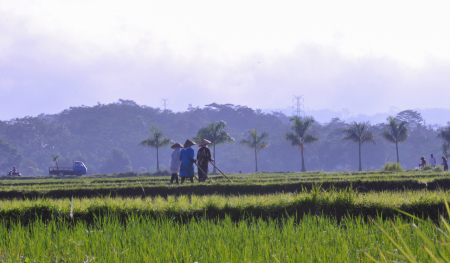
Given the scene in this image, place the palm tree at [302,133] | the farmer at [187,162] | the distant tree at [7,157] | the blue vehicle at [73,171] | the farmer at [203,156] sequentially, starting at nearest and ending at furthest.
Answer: the farmer at [187,162]
the farmer at [203,156]
the blue vehicle at [73,171]
the palm tree at [302,133]
the distant tree at [7,157]

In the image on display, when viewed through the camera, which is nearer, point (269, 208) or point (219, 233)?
point (219, 233)

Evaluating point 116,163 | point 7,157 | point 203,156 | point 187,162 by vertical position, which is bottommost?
point 116,163

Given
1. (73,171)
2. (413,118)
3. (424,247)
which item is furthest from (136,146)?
(424,247)

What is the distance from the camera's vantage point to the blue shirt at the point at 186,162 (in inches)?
542

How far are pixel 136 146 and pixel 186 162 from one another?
81895 mm

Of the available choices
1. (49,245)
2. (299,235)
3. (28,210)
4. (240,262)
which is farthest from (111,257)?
(28,210)

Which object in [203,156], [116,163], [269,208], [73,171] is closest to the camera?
[269,208]

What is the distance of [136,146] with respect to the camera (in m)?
93.1

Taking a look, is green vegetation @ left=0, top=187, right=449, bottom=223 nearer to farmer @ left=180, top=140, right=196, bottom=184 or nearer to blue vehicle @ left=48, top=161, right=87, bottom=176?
farmer @ left=180, top=140, right=196, bottom=184

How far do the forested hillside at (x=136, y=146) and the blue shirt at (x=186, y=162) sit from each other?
235 feet

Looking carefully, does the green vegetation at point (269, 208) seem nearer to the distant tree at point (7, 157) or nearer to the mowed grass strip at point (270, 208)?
the mowed grass strip at point (270, 208)

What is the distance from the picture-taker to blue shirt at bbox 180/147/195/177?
13.8 meters

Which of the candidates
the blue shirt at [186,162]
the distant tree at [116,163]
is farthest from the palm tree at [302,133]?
the distant tree at [116,163]

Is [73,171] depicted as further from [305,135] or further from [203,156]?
[203,156]
